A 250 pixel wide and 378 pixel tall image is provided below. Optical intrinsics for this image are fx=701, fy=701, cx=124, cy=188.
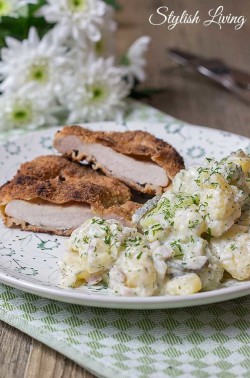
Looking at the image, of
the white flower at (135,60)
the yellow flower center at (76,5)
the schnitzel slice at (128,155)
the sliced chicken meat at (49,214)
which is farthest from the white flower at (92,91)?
the sliced chicken meat at (49,214)

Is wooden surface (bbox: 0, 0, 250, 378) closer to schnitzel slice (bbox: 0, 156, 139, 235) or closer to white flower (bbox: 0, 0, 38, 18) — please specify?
schnitzel slice (bbox: 0, 156, 139, 235)

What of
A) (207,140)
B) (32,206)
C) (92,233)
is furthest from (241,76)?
(92,233)

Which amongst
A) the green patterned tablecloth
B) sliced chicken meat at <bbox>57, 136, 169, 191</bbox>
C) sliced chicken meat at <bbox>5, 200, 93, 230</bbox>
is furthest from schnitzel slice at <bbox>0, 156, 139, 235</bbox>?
the green patterned tablecloth

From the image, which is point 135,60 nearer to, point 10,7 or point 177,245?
point 10,7

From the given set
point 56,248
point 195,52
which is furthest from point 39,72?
point 195,52

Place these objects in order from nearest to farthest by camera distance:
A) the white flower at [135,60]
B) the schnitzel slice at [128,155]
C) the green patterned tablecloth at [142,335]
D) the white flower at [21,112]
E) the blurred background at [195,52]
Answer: the green patterned tablecloth at [142,335], the schnitzel slice at [128,155], the white flower at [21,112], the white flower at [135,60], the blurred background at [195,52]

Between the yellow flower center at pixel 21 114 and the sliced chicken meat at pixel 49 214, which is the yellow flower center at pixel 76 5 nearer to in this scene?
the yellow flower center at pixel 21 114

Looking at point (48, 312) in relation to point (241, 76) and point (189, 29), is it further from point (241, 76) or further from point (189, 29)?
point (189, 29)
